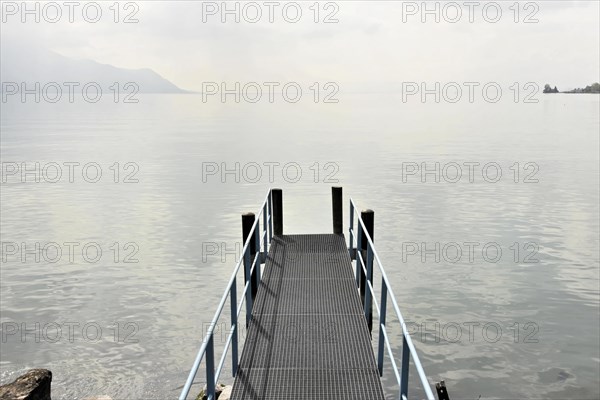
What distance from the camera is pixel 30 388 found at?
6.60 metres

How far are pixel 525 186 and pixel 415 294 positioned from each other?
22.3 meters

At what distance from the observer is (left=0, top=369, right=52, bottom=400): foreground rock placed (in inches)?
254

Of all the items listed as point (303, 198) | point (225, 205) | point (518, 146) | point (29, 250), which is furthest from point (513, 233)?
point (518, 146)

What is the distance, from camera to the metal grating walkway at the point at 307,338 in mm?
6949

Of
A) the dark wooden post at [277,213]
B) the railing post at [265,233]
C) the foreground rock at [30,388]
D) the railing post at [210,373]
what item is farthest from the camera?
the dark wooden post at [277,213]

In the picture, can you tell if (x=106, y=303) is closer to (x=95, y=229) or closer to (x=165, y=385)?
(x=165, y=385)

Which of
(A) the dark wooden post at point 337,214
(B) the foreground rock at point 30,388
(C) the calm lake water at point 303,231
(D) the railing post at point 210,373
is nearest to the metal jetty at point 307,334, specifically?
(D) the railing post at point 210,373

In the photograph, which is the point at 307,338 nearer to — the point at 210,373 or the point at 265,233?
the point at 210,373

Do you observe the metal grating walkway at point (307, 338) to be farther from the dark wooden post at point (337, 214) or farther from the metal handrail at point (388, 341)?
the dark wooden post at point (337, 214)

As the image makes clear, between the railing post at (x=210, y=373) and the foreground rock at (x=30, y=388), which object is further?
the foreground rock at (x=30, y=388)

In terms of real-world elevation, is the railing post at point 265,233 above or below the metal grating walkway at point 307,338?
above

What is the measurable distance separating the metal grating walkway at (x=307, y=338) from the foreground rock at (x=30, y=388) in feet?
7.28

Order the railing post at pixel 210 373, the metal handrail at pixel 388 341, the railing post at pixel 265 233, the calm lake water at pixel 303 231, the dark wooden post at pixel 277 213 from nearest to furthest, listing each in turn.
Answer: the metal handrail at pixel 388 341
the railing post at pixel 210 373
the railing post at pixel 265 233
the calm lake water at pixel 303 231
the dark wooden post at pixel 277 213

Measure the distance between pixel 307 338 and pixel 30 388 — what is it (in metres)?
3.56
